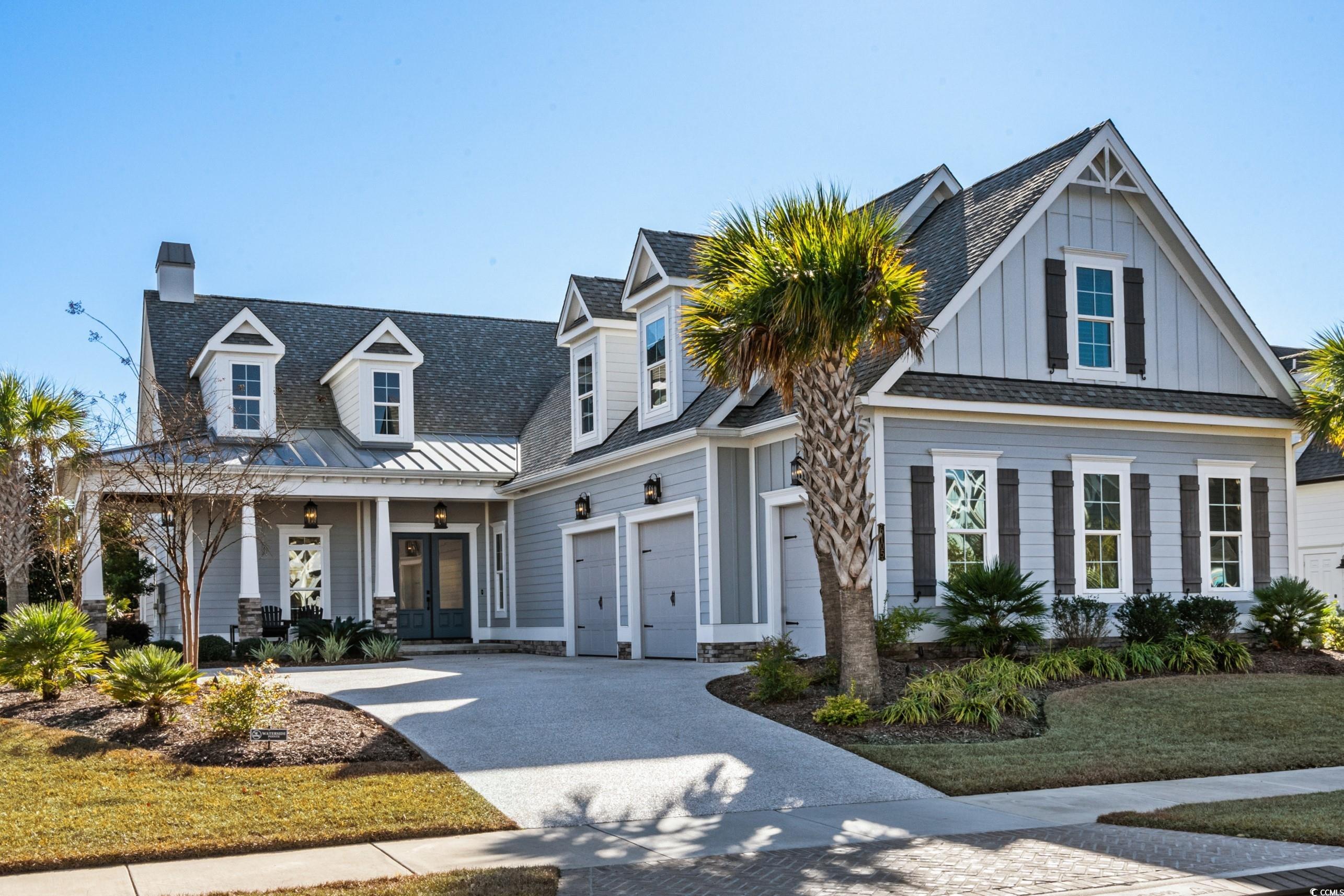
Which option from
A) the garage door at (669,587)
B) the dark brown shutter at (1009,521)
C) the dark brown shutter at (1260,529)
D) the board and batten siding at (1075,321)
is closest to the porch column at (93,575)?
the garage door at (669,587)

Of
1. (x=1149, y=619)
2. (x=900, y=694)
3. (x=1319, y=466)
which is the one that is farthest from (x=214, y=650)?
(x=1319, y=466)

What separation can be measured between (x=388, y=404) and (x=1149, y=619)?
14.8 m

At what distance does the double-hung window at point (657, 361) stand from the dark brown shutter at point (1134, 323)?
6807 mm

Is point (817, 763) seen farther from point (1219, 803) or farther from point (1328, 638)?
point (1328, 638)

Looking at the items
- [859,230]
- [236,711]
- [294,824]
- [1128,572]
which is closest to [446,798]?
[294,824]

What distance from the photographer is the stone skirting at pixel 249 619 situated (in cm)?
2125

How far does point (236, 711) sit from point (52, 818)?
2429 mm

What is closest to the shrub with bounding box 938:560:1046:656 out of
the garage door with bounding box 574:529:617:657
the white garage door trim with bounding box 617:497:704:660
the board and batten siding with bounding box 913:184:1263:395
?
the board and batten siding with bounding box 913:184:1263:395

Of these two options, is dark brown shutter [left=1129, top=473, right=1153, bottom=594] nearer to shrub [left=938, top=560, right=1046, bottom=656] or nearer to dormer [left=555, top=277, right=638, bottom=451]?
shrub [left=938, top=560, right=1046, bottom=656]

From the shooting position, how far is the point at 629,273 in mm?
20453

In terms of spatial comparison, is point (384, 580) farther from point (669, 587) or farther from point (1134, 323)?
point (1134, 323)

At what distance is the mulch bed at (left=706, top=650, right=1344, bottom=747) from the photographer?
38.8ft

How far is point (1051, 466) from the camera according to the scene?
17.3 m

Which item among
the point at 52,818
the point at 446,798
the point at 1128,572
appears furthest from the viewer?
the point at 1128,572
